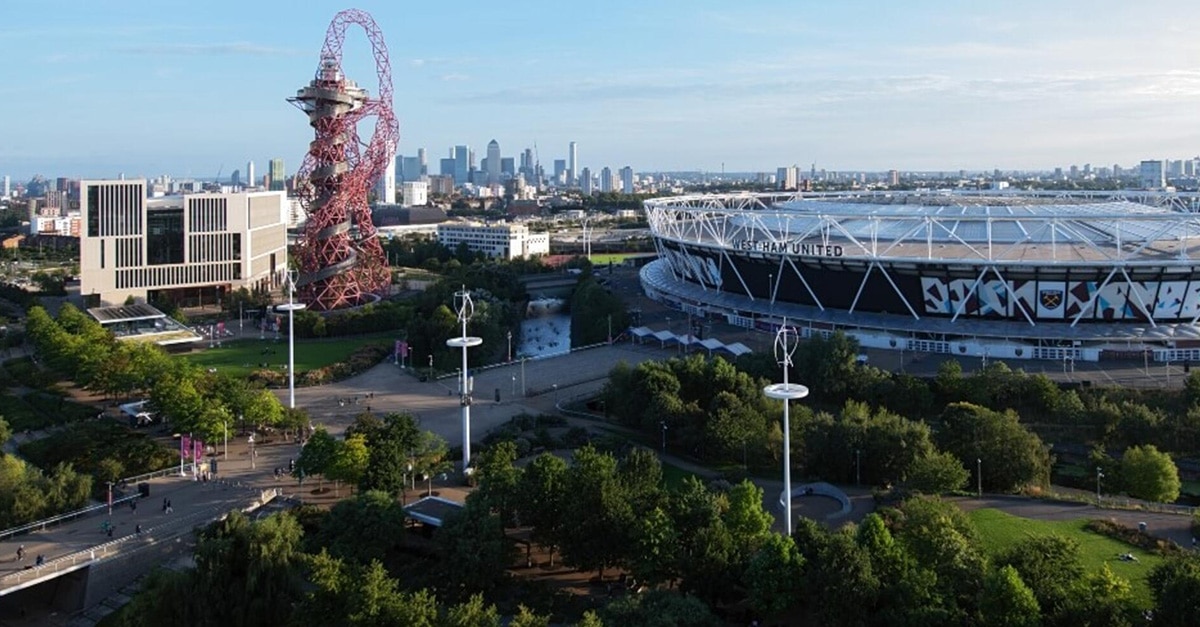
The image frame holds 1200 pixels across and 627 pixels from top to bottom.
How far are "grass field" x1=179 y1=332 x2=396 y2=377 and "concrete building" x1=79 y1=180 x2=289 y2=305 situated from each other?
15.9 meters

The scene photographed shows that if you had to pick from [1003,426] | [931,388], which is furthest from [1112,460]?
[931,388]

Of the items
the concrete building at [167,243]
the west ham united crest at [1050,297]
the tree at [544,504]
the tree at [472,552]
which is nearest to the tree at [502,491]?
the tree at [544,504]

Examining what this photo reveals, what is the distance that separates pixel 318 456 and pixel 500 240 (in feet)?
303

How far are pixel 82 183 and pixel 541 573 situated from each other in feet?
206

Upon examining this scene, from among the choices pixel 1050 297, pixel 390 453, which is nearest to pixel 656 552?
pixel 390 453

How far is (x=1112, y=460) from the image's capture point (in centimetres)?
3384

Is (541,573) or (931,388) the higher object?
(931,388)

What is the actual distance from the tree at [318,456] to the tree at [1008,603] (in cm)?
2001

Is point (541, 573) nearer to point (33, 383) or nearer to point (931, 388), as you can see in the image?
point (931, 388)

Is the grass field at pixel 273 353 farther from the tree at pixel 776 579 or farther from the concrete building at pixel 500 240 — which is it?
the concrete building at pixel 500 240

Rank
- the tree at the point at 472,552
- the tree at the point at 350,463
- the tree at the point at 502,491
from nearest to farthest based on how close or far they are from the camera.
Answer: the tree at the point at 472,552 → the tree at the point at 502,491 → the tree at the point at 350,463

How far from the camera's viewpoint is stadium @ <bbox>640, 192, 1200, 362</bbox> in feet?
163

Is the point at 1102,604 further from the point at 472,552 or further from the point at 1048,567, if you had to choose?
the point at 472,552

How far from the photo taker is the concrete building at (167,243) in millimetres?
74438
